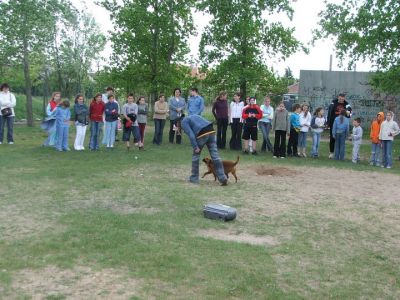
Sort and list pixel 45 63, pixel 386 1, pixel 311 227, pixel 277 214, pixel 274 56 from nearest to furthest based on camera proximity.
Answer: pixel 311 227 → pixel 277 214 → pixel 386 1 → pixel 274 56 → pixel 45 63

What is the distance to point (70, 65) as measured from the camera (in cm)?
2842

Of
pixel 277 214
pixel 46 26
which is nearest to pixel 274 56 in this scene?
pixel 46 26

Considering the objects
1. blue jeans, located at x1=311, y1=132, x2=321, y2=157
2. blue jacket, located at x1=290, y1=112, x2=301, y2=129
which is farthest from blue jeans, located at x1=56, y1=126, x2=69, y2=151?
blue jeans, located at x1=311, y1=132, x2=321, y2=157

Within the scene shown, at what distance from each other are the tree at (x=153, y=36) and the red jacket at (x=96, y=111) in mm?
8222

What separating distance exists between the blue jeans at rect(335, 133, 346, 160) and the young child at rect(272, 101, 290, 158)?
1.46 m

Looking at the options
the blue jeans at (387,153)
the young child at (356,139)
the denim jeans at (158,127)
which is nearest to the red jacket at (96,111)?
the denim jeans at (158,127)

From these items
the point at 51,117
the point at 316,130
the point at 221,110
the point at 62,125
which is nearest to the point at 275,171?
the point at 316,130

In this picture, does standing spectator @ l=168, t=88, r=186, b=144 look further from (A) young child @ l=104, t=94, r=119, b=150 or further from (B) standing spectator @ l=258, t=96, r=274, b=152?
(B) standing spectator @ l=258, t=96, r=274, b=152

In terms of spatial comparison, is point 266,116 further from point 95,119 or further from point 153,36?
point 153,36

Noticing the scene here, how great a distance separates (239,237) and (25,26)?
623 inches

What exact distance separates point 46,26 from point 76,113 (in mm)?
7688

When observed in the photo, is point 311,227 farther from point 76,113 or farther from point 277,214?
point 76,113

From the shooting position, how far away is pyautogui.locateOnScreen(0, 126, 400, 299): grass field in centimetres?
479

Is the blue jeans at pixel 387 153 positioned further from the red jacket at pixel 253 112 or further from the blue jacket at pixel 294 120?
the red jacket at pixel 253 112
